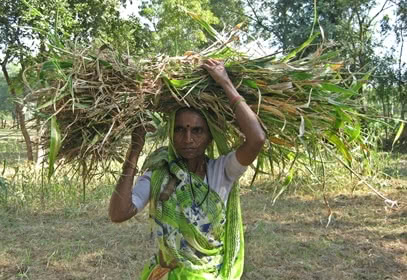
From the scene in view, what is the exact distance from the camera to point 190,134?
1.68 meters

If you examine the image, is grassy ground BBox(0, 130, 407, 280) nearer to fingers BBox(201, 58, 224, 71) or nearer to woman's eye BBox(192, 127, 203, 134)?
woman's eye BBox(192, 127, 203, 134)

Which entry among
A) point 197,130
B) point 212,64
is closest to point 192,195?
point 197,130

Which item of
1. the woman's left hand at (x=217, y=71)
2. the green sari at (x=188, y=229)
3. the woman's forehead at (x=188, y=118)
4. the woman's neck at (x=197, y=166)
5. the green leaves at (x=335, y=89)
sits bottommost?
the green sari at (x=188, y=229)

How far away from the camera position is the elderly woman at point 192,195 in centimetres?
162

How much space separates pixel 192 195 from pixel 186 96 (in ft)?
1.15

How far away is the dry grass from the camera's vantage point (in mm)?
3566

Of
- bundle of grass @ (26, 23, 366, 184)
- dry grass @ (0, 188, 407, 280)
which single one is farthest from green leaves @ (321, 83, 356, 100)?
dry grass @ (0, 188, 407, 280)

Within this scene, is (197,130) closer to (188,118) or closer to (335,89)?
(188,118)

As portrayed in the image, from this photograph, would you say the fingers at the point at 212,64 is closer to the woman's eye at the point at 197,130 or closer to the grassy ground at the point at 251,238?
the woman's eye at the point at 197,130

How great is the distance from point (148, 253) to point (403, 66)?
13.7m

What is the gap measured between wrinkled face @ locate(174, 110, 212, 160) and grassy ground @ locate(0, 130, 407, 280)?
153 cm

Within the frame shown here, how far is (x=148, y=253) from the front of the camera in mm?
3922

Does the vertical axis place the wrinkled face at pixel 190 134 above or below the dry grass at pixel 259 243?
above

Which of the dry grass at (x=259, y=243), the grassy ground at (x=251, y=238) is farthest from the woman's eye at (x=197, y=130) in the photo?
the dry grass at (x=259, y=243)
